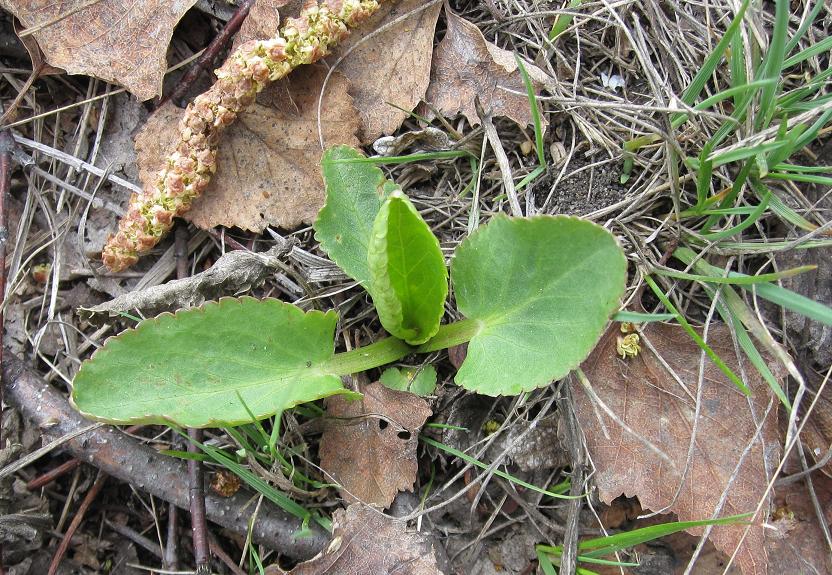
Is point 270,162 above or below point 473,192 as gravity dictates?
above

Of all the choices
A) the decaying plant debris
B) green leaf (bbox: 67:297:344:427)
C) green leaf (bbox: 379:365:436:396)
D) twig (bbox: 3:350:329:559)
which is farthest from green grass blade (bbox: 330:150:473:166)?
twig (bbox: 3:350:329:559)

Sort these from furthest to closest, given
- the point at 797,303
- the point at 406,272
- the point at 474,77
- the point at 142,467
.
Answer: the point at 474,77
the point at 142,467
the point at 406,272
the point at 797,303

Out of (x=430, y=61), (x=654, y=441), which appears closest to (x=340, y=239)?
(x=430, y=61)

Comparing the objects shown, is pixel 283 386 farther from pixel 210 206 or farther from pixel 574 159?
pixel 574 159

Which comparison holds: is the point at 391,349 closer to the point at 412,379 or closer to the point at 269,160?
the point at 412,379

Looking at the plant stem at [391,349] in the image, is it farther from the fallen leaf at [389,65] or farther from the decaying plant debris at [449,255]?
the fallen leaf at [389,65]

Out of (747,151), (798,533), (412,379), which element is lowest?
(798,533)

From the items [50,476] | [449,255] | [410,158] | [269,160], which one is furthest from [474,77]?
[50,476]

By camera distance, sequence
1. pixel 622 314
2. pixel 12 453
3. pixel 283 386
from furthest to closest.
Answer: pixel 12 453, pixel 283 386, pixel 622 314
